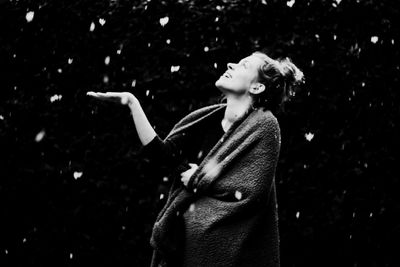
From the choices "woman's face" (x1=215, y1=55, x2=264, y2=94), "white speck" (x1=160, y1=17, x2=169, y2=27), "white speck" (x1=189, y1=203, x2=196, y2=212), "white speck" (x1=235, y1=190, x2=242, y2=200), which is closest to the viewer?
"white speck" (x1=235, y1=190, x2=242, y2=200)

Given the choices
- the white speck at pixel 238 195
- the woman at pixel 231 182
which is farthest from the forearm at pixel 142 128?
the white speck at pixel 238 195

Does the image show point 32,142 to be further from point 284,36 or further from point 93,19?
point 284,36

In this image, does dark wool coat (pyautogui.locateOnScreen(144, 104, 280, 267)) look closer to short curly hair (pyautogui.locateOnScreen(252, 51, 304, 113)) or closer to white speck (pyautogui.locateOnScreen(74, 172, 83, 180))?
short curly hair (pyautogui.locateOnScreen(252, 51, 304, 113))

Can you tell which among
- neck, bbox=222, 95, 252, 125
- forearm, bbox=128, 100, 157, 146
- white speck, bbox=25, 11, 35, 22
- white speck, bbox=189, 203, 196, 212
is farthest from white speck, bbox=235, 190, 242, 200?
white speck, bbox=25, 11, 35, 22

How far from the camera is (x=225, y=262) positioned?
2277 millimetres

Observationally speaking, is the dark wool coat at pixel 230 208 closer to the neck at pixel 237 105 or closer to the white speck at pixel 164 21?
the neck at pixel 237 105

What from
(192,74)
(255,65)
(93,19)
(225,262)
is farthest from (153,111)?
(225,262)

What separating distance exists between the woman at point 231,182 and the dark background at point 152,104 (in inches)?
60.7

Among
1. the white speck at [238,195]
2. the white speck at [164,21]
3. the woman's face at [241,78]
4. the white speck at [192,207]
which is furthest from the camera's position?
the white speck at [164,21]

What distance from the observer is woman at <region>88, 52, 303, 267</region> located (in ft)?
7.48

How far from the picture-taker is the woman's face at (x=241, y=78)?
99.0 inches

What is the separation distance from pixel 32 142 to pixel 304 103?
7.52 ft

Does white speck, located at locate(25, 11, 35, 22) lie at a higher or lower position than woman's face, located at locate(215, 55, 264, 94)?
lower

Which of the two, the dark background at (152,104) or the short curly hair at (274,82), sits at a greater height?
the short curly hair at (274,82)
